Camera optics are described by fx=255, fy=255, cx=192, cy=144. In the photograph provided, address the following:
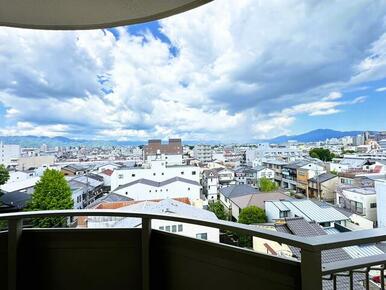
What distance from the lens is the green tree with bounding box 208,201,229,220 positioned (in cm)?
197

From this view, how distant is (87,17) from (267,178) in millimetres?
2001

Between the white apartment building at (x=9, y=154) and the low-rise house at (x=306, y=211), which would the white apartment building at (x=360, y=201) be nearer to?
the low-rise house at (x=306, y=211)

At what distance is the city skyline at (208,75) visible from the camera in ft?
7.06

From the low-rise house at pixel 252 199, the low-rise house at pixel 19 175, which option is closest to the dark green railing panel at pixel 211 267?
the low-rise house at pixel 252 199

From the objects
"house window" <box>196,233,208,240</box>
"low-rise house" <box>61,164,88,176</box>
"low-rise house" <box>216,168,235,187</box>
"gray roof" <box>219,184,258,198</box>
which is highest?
"low-rise house" <box>61,164,88,176</box>

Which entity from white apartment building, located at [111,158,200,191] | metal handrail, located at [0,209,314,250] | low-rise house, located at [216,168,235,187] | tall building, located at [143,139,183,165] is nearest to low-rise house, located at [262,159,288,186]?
low-rise house, located at [216,168,235,187]

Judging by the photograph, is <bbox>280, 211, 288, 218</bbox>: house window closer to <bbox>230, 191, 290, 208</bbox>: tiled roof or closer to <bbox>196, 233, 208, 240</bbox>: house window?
<bbox>230, 191, 290, 208</bbox>: tiled roof

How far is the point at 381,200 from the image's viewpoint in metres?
1.74

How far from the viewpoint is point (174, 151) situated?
275 cm

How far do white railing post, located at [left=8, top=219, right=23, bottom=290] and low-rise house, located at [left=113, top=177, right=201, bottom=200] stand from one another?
82cm

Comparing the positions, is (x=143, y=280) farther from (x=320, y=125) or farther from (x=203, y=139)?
(x=320, y=125)

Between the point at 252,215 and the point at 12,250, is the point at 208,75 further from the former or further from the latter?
the point at 12,250

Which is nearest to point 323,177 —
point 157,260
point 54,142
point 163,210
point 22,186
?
point 163,210

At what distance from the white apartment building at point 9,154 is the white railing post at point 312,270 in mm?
2698
